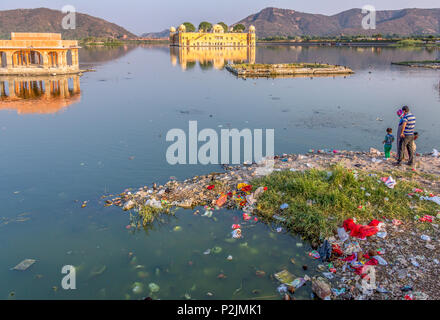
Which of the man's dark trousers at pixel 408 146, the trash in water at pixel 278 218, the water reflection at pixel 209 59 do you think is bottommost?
the trash in water at pixel 278 218

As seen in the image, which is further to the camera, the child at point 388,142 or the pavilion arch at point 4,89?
the pavilion arch at point 4,89

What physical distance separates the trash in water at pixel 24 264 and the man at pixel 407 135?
30.6 feet

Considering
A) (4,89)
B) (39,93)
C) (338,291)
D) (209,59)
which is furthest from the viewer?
(209,59)

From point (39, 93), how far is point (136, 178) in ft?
63.5

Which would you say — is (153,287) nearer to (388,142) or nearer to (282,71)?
(388,142)

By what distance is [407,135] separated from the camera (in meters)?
9.01

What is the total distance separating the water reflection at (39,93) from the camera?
20.2 meters

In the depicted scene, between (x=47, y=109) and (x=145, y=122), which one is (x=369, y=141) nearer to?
(x=145, y=122)

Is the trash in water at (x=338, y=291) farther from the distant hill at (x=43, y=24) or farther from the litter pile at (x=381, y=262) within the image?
the distant hill at (x=43, y=24)

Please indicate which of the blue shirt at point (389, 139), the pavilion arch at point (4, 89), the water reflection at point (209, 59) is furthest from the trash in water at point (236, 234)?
the water reflection at point (209, 59)

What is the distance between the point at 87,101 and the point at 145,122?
8.10 metres

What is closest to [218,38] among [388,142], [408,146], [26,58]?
[26,58]

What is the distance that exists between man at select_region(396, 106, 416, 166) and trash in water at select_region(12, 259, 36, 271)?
9314 mm

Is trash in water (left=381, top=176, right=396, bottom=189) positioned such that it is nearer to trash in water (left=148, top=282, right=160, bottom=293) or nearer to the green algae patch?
trash in water (left=148, top=282, right=160, bottom=293)
